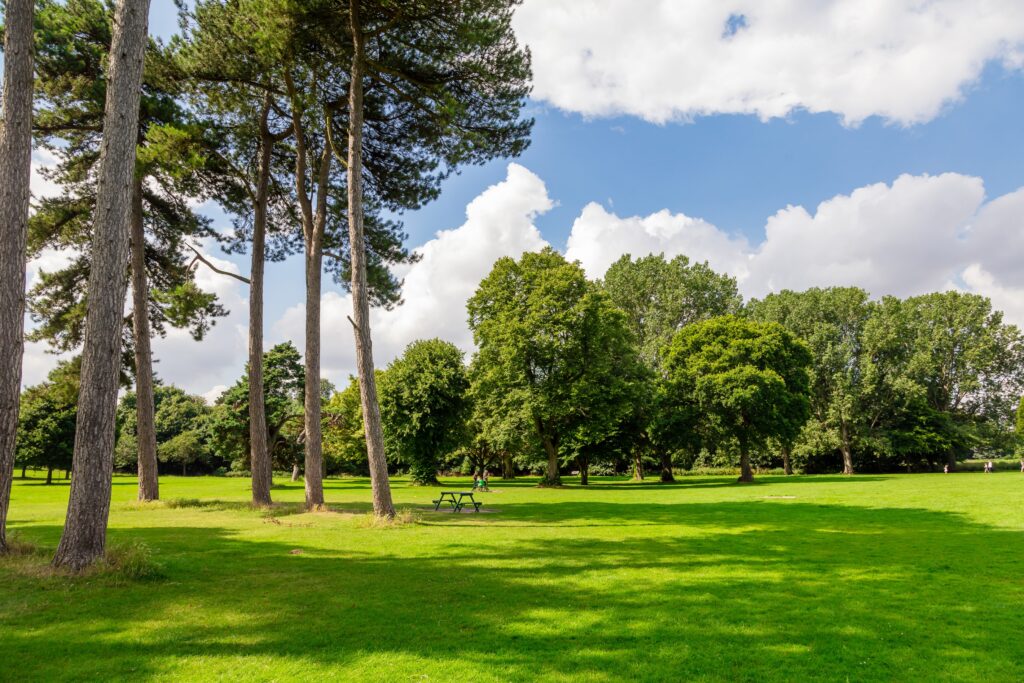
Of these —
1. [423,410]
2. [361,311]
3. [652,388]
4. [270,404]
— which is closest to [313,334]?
[361,311]

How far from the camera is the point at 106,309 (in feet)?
32.4

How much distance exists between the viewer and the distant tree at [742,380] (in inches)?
1583

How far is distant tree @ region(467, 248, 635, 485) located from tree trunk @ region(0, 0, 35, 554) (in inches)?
1134

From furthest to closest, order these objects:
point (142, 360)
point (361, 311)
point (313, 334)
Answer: point (142, 360)
point (313, 334)
point (361, 311)

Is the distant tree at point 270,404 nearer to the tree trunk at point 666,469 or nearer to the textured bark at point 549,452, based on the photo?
the textured bark at point 549,452

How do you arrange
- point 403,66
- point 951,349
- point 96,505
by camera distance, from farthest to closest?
1. point 951,349
2. point 403,66
3. point 96,505

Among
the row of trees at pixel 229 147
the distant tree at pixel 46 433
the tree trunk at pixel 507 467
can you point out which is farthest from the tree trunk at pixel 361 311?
the distant tree at pixel 46 433

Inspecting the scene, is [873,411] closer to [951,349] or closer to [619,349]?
[951,349]

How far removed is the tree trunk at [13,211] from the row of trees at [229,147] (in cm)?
3

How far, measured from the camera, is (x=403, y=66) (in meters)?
18.3

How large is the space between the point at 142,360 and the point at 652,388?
1295 inches

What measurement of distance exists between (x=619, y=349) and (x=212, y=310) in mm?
26834

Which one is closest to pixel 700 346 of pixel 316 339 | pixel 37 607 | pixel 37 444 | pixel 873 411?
pixel 873 411

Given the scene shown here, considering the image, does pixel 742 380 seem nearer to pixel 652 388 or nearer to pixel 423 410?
pixel 652 388
